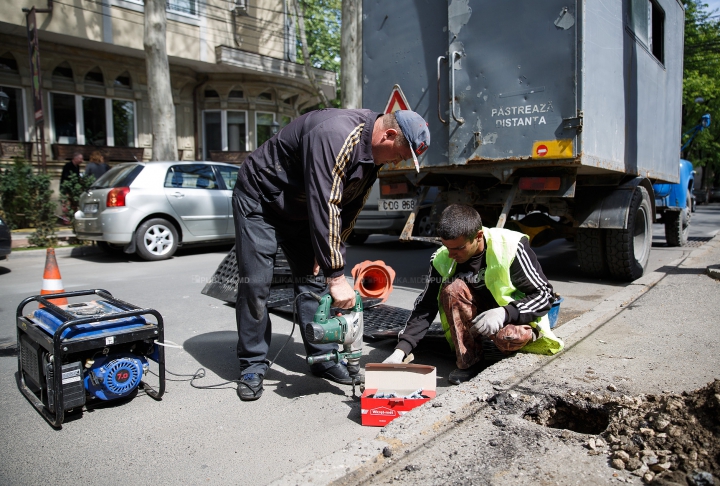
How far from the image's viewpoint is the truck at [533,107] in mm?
5266

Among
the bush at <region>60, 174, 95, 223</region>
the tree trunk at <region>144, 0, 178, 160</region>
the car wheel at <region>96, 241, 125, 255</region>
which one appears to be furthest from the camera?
the tree trunk at <region>144, 0, 178, 160</region>

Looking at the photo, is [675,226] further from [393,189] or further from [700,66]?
[700,66]

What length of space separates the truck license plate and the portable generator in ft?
13.3

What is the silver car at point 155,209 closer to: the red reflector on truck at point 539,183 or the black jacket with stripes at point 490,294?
the red reflector on truck at point 539,183

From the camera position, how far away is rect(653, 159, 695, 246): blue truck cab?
9805 mm

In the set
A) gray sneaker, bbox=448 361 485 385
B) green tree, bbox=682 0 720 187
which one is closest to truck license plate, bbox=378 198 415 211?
gray sneaker, bbox=448 361 485 385

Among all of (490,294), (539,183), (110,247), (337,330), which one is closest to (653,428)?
(490,294)

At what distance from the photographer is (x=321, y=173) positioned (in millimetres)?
2850

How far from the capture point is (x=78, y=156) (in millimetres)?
11516

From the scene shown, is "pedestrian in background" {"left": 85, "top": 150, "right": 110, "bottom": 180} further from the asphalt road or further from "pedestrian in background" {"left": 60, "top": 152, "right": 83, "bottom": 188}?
the asphalt road

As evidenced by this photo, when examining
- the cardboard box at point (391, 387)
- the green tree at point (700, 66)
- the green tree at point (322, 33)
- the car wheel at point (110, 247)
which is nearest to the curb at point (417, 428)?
the cardboard box at point (391, 387)

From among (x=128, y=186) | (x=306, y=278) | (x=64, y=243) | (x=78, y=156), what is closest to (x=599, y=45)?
(x=306, y=278)

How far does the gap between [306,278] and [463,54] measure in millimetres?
3481

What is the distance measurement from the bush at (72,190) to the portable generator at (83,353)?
29.6ft
